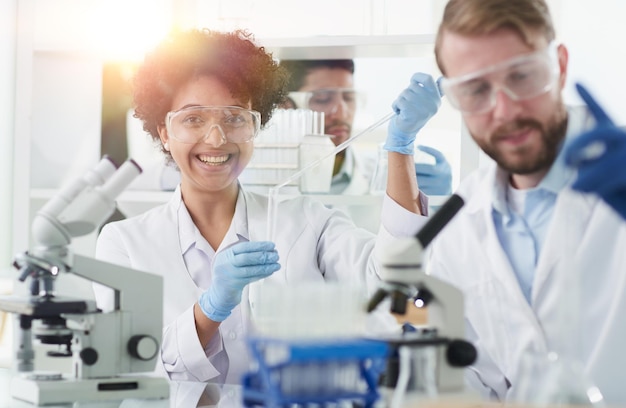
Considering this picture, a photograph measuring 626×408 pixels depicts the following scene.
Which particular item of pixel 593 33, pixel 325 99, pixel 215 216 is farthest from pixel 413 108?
pixel 593 33

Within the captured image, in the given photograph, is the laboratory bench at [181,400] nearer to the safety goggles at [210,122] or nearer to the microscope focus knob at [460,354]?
the microscope focus knob at [460,354]

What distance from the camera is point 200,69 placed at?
8.77ft

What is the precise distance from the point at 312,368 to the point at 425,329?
0.28 m

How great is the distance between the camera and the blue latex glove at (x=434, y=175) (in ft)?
11.3

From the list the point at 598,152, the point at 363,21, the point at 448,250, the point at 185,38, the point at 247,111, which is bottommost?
the point at 448,250

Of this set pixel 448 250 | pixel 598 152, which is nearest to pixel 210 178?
pixel 448 250

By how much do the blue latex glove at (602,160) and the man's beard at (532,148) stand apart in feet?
1.22

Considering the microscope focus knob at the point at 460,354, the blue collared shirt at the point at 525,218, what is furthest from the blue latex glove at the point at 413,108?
the microscope focus knob at the point at 460,354

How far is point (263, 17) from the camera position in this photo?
159 inches

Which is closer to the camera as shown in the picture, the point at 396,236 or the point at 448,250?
the point at 448,250

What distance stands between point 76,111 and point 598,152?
3.19m

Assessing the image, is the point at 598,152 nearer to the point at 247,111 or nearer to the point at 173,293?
the point at 247,111

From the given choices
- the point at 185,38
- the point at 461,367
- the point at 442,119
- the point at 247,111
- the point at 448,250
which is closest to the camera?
the point at 461,367

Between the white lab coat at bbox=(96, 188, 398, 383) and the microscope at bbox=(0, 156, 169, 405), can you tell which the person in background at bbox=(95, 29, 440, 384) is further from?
the microscope at bbox=(0, 156, 169, 405)
